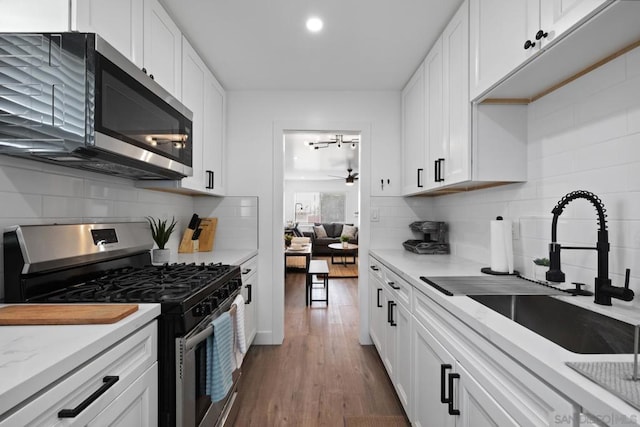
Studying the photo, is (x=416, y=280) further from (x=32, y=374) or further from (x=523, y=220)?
(x=32, y=374)

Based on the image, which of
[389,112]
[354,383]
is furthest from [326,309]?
[389,112]

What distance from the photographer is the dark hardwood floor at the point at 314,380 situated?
195cm

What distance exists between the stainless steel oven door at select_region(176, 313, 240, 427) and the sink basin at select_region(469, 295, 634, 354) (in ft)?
3.56

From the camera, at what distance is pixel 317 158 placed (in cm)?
717

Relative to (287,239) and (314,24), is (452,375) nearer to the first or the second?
(314,24)

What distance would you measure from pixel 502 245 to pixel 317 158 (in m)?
5.79

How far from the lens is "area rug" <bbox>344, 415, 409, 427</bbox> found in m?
1.84

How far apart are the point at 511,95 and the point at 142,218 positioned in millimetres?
2257

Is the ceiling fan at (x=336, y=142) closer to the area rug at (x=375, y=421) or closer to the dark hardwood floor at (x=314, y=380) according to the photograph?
the dark hardwood floor at (x=314, y=380)

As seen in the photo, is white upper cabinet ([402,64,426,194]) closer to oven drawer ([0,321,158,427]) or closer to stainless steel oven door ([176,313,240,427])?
stainless steel oven door ([176,313,240,427])

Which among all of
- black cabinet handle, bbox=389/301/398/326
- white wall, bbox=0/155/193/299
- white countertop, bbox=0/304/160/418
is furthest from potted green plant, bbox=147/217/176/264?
black cabinet handle, bbox=389/301/398/326

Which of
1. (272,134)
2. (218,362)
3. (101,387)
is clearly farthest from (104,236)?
(272,134)

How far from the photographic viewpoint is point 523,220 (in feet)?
5.56

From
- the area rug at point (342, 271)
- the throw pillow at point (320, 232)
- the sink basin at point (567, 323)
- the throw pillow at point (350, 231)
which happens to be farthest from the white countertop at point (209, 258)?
the throw pillow at point (320, 232)
